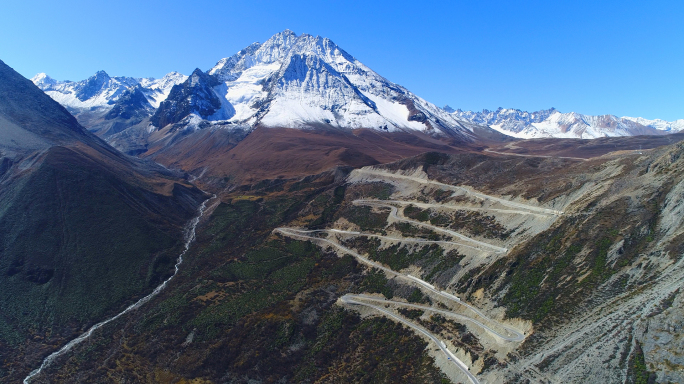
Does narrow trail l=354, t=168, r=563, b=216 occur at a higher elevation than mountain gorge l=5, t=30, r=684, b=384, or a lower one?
higher

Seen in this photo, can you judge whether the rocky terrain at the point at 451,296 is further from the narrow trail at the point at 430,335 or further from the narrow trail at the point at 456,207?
the narrow trail at the point at 456,207

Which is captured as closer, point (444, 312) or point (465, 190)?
point (444, 312)

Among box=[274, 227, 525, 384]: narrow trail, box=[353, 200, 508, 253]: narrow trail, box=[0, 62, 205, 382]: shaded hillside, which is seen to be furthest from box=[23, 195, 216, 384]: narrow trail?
box=[353, 200, 508, 253]: narrow trail

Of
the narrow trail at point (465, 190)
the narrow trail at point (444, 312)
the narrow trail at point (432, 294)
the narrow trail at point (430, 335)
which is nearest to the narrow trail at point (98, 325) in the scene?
the narrow trail at point (432, 294)

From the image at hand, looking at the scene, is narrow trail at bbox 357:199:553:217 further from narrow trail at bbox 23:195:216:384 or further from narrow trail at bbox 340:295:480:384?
narrow trail at bbox 23:195:216:384

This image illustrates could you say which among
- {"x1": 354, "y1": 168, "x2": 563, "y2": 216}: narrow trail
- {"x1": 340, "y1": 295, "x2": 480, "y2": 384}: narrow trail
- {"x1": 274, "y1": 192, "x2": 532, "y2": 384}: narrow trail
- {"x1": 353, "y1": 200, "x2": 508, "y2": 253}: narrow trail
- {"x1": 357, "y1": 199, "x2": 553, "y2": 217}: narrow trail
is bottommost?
{"x1": 340, "y1": 295, "x2": 480, "y2": 384}: narrow trail

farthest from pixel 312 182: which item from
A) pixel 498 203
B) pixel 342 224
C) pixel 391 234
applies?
pixel 498 203

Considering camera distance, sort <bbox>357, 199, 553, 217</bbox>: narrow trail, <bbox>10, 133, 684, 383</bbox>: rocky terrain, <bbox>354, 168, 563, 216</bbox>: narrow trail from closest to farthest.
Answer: <bbox>10, 133, 684, 383</bbox>: rocky terrain → <bbox>354, 168, 563, 216</bbox>: narrow trail → <bbox>357, 199, 553, 217</bbox>: narrow trail

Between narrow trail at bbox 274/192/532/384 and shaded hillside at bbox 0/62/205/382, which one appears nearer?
narrow trail at bbox 274/192/532/384

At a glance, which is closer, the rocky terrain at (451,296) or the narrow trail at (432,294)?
the rocky terrain at (451,296)

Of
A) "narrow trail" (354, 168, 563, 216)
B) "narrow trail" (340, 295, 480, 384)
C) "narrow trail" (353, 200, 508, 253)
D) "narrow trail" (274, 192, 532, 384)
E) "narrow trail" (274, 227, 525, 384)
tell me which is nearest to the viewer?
"narrow trail" (340, 295, 480, 384)

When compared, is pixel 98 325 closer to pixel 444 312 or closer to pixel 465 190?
pixel 444 312

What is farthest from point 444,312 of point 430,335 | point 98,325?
point 98,325
